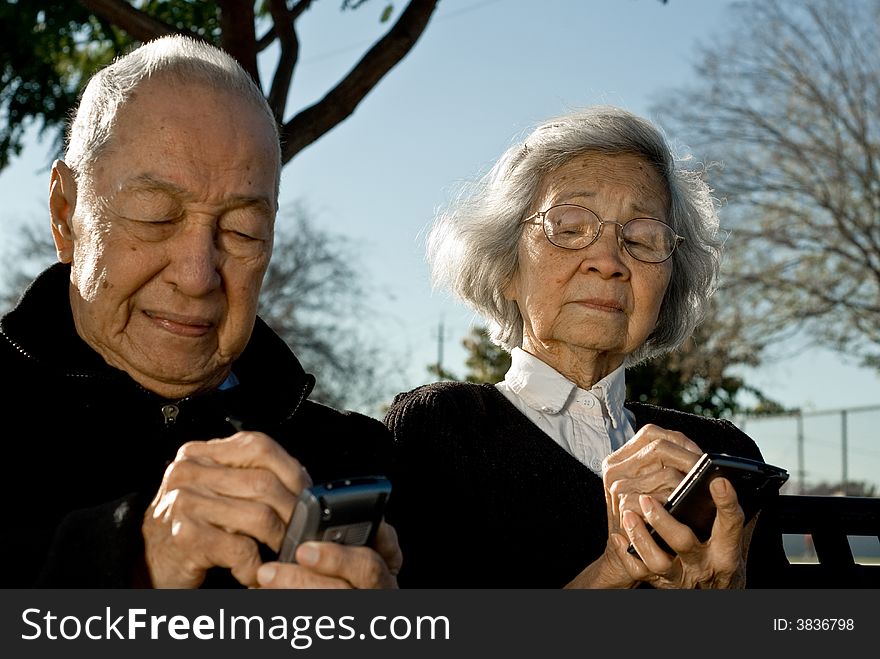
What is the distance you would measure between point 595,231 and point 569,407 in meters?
0.54

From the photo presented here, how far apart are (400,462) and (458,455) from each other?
210 millimetres

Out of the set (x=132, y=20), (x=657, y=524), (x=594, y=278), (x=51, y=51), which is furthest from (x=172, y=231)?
(x=51, y=51)

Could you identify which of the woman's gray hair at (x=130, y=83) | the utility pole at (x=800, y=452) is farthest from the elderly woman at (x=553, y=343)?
the utility pole at (x=800, y=452)

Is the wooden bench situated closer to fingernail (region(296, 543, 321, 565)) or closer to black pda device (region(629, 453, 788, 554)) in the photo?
black pda device (region(629, 453, 788, 554))

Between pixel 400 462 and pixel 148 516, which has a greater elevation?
pixel 400 462

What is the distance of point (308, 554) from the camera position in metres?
1.67

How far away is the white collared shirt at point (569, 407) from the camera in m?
3.50

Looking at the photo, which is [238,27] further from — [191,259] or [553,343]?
[191,259]

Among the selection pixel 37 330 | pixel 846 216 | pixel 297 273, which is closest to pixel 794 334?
pixel 846 216

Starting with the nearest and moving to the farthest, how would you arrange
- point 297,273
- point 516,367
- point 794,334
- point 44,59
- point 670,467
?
point 670,467 < point 516,367 < point 44,59 < point 794,334 < point 297,273

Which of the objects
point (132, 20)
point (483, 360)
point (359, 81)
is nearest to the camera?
point (132, 20)

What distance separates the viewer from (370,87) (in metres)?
5.70

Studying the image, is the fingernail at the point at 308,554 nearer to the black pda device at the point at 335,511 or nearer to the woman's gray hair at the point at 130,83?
the black pda device at the point at 335,511
